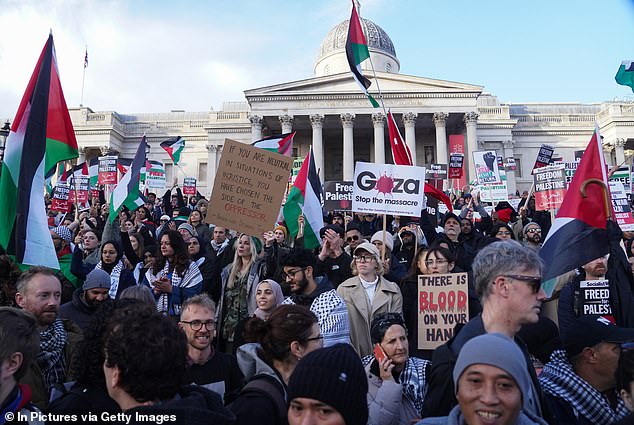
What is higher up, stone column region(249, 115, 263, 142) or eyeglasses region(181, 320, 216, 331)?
stone column region(249, 115, 263, 142)

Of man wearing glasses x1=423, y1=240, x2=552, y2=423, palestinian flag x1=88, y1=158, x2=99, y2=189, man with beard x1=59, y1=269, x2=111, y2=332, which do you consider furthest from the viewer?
palestinian flag x1=88, y1=158, x2=99, y2=189

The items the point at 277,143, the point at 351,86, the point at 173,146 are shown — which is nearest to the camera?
the point at 277,143

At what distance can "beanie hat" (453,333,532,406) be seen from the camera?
219cm

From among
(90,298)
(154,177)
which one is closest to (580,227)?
(90,298)

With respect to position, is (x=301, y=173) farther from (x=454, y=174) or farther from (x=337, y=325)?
(x=454, y=174)

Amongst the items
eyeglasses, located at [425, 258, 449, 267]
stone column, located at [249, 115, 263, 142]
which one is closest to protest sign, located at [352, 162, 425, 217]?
eyeglasses, located at [425, 258, 449, 267]

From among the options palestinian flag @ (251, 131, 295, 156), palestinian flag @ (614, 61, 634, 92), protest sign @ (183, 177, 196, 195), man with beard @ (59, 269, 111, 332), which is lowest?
man with beard @ (59, 269, 111, 332)

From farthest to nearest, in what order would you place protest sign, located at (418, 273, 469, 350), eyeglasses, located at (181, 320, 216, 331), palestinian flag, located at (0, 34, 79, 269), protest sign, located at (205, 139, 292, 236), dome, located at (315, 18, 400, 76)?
dome, located at (315, 18, 400, 76) < protest sign, located at (205, 139, 292, 236) < palestinian flag, located at (0, 34, 79, 269) < protest sign, located at (418, 273, 469, 350) < eyeglasses, located at (181, 320, 216, 331)

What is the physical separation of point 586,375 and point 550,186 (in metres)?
8.45

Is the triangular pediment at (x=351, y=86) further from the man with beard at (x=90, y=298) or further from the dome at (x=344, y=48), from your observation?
the man with beard at (x=90, y=298)

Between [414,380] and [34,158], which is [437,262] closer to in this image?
[414,380]

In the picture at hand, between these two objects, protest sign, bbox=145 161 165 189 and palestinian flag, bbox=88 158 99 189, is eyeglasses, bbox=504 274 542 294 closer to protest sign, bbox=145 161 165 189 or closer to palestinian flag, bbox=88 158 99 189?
protest sign, bbox=145 161 165 189

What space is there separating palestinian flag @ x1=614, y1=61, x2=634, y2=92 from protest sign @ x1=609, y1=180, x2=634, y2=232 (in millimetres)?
2264

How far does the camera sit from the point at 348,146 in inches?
1526
